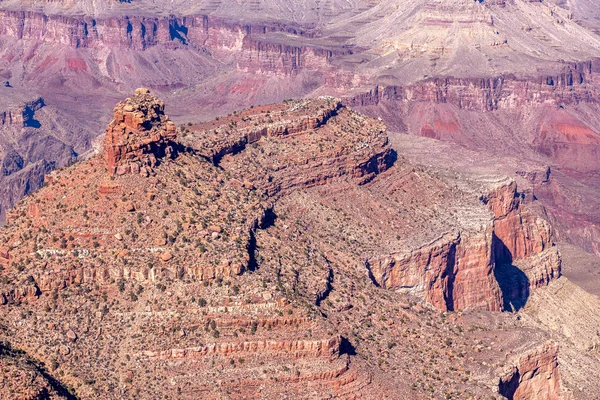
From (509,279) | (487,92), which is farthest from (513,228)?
(487,92)

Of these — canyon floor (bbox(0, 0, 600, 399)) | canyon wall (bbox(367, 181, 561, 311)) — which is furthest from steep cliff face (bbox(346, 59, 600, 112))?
canyon wall (bbox(367, 181, 561, 311))

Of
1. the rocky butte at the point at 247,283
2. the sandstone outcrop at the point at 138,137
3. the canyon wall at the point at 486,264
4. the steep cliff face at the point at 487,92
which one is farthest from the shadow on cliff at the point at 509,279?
the steep cliff face at the point at 487,92

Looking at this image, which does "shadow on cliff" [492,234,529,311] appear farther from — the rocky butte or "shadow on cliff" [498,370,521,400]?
"shadow on cliff" [498,370,521,400]

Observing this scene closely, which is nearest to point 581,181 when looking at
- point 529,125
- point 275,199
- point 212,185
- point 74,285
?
point 529,125

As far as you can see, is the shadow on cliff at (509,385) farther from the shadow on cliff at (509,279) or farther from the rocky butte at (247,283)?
the shadow on cliff at (509,279)

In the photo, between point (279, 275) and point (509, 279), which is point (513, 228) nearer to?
point (509, 279)

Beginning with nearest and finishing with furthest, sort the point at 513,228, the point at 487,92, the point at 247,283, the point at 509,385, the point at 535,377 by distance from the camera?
the point at 247,283 → the point at 509,385 → the point at 535,377 → the point at 513,228 → the point at 487,92
